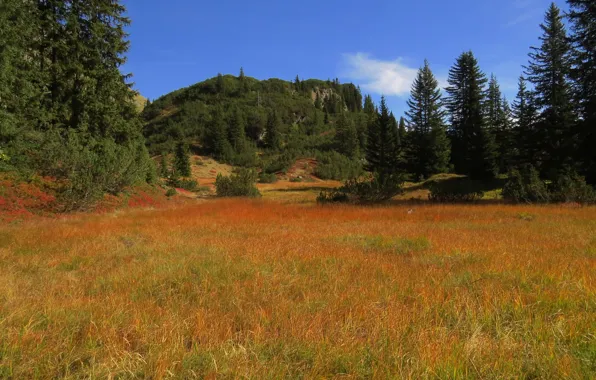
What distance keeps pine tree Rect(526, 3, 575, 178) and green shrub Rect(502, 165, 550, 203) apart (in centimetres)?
734

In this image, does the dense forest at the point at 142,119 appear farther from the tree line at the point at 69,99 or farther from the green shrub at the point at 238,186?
the green shrub at the point at 238,186

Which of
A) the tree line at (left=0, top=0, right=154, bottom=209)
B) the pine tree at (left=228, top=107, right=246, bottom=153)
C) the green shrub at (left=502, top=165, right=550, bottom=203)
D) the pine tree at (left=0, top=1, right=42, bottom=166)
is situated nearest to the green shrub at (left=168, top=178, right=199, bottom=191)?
the tree line at (left=0, top=0, right=154, bottom=209)

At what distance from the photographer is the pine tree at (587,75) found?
18.7 metres

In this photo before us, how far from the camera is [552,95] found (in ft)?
88.4

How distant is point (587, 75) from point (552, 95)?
9.27m

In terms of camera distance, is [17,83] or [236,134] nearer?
[17,83]

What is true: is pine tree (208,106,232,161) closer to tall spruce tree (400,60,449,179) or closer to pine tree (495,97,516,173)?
tall spruce tree (400,60,449,179)

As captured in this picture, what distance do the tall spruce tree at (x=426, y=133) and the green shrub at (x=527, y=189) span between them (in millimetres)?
20133

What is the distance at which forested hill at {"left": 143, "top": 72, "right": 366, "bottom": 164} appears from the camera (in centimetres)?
7994

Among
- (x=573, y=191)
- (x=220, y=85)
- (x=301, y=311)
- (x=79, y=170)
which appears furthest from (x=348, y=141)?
(x=301, y=311)

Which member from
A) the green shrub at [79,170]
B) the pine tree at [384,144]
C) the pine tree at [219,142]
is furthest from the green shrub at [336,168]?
the green shrub at [79,170]

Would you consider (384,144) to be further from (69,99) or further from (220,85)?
(220,85)

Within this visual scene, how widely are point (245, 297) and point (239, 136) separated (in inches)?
3123

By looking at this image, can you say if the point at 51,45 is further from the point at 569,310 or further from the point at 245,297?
the point at 569,310
